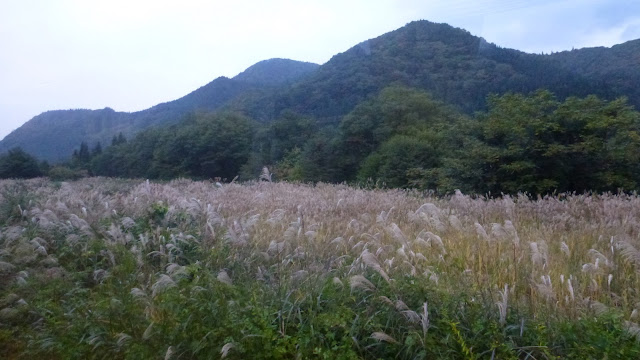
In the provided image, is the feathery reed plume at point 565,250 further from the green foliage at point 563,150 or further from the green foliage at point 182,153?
the green foliage at point 182,153

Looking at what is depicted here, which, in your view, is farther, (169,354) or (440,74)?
(440,74)

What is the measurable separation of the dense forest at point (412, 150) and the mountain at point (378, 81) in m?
3.68

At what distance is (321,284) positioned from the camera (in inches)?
188

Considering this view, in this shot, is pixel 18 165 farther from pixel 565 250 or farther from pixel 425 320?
pixel 425 320

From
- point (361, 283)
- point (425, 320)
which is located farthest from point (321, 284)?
point (425, 320)

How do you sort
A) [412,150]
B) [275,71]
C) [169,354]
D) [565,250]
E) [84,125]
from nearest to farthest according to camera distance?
[169,354], [565,250], [412,150], [84,125], [275,71]

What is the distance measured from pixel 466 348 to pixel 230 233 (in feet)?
11.4

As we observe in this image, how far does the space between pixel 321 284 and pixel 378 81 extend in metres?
52.8

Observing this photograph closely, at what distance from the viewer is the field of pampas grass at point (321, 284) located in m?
4.00

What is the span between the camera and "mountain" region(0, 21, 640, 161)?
28422 millimetres

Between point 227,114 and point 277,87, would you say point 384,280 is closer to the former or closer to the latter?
point 227,114

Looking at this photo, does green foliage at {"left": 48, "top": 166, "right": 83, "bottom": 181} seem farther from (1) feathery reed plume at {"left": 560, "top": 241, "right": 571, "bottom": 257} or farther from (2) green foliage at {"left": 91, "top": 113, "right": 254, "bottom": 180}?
(1) feathery reed plume at {"left": 560, "top": 241, "right": 571, "bottom": 257}

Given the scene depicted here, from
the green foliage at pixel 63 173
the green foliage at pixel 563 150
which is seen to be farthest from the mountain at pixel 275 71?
the green foliage at pixel 563 150

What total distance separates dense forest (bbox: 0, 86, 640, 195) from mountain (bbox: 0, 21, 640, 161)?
3.68 meters
